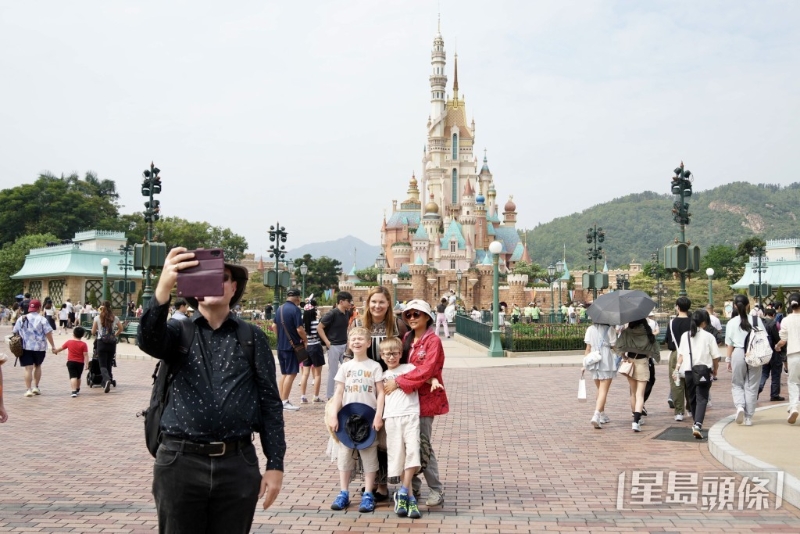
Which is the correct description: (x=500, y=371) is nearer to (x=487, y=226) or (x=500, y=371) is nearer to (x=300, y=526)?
(x=300, y=526)

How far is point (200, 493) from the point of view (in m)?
3.33

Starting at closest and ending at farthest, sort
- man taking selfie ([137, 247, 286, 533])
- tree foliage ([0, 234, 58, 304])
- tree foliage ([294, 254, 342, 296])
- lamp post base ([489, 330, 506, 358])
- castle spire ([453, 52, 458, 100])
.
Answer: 1. man taking selfie ([137, 247, 286, 533])
2. lamp post base ([489, 330, 506, 358])
3. tree foliage ([0, 234, 58, 304])
4. tree foliage ([294, 254, 342, 296])
5. castle spire ([453, 52, 458, 100])

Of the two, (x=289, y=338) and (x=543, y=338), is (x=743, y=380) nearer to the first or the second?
(x=289, y=338)

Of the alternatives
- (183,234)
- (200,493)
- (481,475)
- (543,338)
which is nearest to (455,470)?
(481,475)

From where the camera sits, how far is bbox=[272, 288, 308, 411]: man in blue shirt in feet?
36.4

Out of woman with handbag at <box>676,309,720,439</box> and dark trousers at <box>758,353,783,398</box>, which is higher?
woman with handbag at <box>676,309,720,439</box>

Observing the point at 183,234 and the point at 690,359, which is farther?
the point at 183,234

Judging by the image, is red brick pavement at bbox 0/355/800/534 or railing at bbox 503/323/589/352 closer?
red brick pavement at bbox 0/355/800/534

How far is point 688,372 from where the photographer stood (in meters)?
9.23

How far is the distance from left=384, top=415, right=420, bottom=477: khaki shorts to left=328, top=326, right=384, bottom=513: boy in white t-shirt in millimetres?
117

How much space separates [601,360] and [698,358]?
1211mm

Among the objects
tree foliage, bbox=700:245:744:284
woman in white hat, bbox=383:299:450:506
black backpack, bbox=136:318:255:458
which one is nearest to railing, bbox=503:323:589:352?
woman in white hat, bbox=383:299:450:506

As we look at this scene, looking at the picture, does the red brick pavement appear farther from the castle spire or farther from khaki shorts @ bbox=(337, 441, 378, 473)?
the castle spire

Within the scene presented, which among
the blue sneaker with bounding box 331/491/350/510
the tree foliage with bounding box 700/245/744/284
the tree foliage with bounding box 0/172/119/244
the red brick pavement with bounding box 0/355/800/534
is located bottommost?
the red brick pavement with bounding box 0/355/800/534
